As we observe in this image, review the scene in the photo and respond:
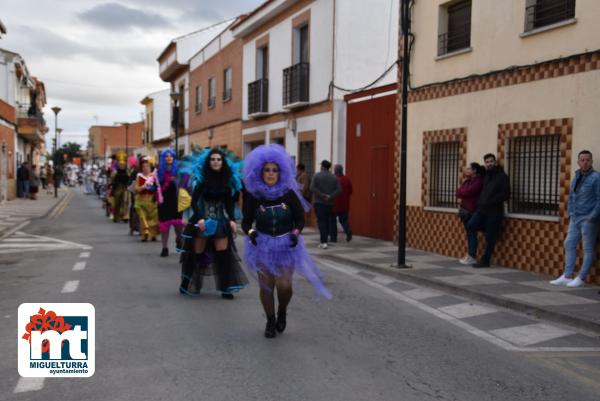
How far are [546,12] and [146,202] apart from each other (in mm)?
8537

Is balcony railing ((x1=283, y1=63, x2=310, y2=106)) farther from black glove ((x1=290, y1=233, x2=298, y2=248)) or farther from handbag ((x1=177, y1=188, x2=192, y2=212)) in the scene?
black glove ((x1=290, y1=233, x2=298, y2=248))

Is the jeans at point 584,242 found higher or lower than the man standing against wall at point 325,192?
lower

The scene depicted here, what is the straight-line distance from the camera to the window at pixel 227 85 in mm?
26766

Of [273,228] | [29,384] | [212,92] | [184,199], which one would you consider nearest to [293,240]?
[273,228]

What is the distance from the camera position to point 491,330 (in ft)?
21.8

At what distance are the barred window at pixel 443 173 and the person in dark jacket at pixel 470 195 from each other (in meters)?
1.19

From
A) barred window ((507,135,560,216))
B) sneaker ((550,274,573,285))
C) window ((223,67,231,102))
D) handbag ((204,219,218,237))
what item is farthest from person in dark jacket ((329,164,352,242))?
window ((223,67,231,102))

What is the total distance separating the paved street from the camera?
Answer: 4.55 m

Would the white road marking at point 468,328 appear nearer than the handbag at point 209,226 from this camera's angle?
Yes

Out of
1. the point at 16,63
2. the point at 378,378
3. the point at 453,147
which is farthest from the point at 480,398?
the point at 16,63

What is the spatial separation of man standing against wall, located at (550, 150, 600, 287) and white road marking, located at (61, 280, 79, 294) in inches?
255

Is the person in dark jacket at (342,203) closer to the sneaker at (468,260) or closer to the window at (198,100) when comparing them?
the sneaker at (468,260)

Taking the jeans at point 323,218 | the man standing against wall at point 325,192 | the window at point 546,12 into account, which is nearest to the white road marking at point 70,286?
the jeans at point 323,218

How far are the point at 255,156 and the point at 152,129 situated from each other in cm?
4271
